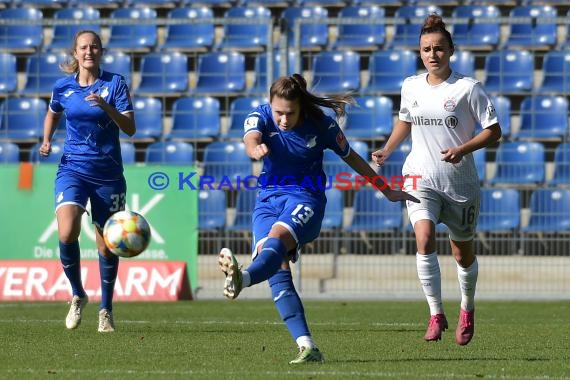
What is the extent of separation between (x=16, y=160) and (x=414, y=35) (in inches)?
230

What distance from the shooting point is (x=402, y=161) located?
49.9 ft

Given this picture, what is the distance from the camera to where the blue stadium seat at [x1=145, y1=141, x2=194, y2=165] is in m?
15.6

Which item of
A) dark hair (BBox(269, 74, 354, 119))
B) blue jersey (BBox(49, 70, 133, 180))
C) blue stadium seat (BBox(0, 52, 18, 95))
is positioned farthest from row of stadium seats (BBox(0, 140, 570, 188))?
dark hair (BBox(269, 74, 354, 119))

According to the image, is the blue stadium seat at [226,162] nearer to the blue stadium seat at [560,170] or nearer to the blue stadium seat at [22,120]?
the blue stadium seat at [22,120]

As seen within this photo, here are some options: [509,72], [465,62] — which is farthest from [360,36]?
[509,72]

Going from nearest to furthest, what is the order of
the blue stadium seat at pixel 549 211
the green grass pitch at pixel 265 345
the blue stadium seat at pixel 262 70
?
the green grass pitch at pixel 265 345
the blue stadium seat at pixel 549 211
the blue stadium seat at pixel 262 70

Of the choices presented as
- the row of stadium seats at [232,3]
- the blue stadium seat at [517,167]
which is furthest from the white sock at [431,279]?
the row of stadium seats at [232,3]

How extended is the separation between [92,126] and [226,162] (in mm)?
5986

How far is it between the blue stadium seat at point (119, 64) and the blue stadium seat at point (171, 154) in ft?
5.63

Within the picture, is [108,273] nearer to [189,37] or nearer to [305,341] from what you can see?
[305,341]

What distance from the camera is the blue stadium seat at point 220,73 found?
661 inches

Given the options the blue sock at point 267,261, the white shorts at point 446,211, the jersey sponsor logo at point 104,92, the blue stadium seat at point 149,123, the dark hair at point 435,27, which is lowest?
the blue sock at point 267,261

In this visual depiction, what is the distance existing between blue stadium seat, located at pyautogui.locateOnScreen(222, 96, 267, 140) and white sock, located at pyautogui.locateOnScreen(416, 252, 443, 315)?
8404 millimetres

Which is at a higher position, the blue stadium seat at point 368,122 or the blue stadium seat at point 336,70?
the blue stadium seat at point 336,70
